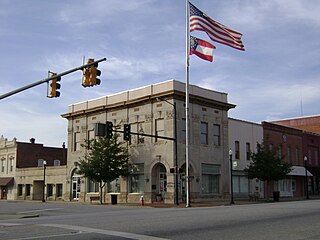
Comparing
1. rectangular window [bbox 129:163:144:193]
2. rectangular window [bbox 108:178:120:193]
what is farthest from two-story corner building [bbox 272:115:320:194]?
rectangular window [bbox 108:178:120:193]

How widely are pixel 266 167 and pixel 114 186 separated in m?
16.6

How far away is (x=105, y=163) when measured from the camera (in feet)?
140

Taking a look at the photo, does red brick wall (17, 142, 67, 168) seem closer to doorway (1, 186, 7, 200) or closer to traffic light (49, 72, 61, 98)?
doorway (1, 186, 7, 200)

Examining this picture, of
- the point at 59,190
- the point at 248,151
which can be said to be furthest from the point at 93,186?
the point at 248,151

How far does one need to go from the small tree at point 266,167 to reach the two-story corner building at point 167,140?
121 inches

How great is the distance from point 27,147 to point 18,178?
211 inches

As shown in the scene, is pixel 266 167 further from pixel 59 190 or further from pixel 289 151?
pixel 59 190

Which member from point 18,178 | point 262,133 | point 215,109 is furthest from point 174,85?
point 18,178

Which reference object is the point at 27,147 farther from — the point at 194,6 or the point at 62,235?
the point at 62,235

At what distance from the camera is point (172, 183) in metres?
41.2

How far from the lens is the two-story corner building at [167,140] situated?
42.4 metres

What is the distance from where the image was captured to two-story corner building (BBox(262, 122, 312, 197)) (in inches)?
2213

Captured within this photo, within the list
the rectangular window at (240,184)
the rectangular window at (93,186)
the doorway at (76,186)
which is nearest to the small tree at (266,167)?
the rectangular window at (240,184)

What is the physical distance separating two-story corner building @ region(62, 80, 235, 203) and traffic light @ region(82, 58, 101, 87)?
1951cm
